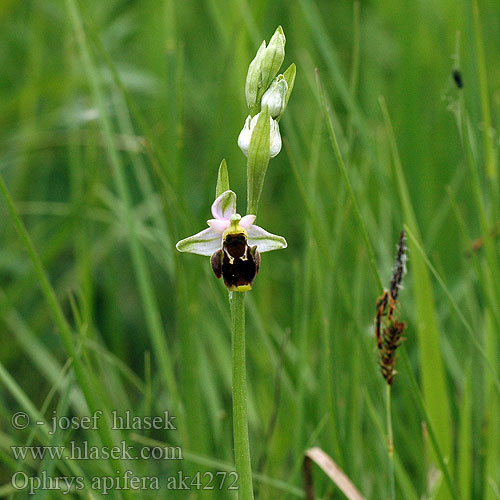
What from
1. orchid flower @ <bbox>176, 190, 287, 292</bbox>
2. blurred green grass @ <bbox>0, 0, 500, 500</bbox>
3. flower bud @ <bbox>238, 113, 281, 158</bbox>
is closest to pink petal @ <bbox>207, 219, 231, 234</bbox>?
orchid flower @ <bbox>176, 190, 287, 292</bbox>

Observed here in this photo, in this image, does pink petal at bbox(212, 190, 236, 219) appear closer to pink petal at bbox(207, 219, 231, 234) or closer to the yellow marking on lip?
pink petal at bbox(207, 219, 231, 234)

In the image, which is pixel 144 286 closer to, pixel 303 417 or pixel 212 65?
pixel 303 417

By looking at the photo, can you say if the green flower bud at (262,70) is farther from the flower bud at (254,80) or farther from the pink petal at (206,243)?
the pink petal at (206,243)

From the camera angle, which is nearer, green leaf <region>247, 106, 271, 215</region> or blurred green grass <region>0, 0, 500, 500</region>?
green leaf <region>247, 106, 271, 215</region>

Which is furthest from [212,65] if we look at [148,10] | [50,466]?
[50,466]

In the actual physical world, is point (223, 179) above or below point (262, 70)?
below

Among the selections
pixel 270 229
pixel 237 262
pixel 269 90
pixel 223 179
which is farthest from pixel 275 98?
pixel 270 229

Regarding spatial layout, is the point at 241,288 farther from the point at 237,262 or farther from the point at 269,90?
the point at 269,90

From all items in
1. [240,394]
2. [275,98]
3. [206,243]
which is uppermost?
[275,98]
